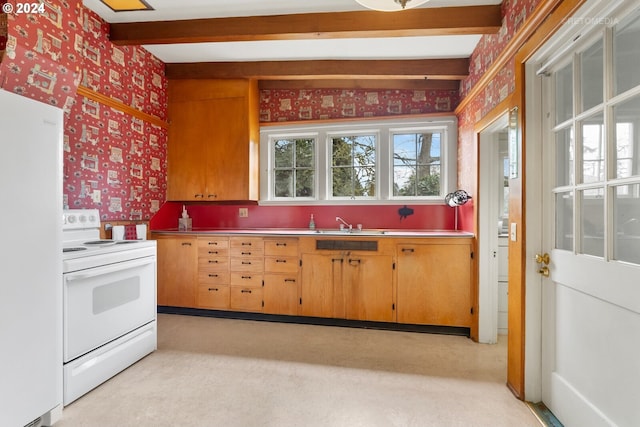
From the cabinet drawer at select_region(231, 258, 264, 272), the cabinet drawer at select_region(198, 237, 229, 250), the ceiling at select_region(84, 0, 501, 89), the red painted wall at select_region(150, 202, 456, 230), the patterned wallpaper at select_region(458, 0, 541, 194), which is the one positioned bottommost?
the cabinet drawer at select_region(231, 258, 264, 272)

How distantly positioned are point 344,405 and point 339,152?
280 cm

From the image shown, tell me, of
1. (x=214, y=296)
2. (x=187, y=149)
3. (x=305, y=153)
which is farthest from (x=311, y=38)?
(x=214, y=296)

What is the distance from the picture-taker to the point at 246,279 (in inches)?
135

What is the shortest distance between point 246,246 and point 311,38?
209 cm

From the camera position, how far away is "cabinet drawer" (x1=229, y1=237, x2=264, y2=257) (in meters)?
3.40

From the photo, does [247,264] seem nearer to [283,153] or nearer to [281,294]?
[281,294]

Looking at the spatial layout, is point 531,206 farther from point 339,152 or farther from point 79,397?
point 79,397

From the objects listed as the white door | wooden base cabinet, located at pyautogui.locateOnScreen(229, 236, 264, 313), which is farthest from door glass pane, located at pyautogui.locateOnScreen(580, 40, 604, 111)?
wooden base cabinet, located at pyautogui.locateOnScreen(229, 236, 264, 313)

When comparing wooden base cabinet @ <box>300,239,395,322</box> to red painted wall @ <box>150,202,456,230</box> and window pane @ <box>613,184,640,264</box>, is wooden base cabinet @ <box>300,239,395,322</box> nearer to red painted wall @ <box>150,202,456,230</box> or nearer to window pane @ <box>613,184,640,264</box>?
red painted wall @ <box>150,202,456,230</box>

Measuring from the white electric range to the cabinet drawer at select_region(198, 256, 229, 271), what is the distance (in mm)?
887

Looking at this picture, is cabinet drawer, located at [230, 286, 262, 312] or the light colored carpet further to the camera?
cabinet drawer, located at [230, 286, 262, 312]

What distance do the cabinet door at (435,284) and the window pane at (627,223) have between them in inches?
64.5

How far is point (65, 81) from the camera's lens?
2.31m

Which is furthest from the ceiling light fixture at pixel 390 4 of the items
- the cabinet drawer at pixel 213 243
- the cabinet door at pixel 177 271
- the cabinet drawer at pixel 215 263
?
the cabinet door at pixel 177 271
